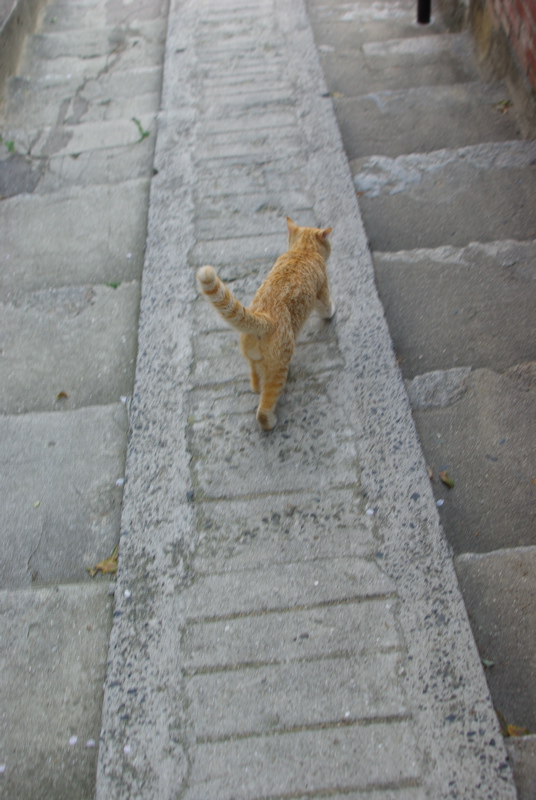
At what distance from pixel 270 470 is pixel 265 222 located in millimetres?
1957

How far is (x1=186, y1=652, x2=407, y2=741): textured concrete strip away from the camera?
2209 millimetres

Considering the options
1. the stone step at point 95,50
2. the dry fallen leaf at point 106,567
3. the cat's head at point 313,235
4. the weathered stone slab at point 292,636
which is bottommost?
the weathered stone slab at point 292,636

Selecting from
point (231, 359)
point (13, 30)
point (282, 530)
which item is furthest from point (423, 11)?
point (282, 530)

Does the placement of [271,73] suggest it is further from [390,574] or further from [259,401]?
[390,574]

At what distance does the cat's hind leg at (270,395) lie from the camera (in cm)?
291

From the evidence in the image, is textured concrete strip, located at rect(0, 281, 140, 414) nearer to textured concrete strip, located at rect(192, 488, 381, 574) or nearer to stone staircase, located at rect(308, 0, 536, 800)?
textured concrete strip, located at rect(192, 488, 381, 574)

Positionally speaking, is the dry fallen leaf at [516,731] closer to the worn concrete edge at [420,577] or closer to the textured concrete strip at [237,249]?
the worn concrete edge at [420,577]

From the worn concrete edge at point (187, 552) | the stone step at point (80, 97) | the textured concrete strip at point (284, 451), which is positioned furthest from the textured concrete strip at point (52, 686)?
the stone step at point (80, 97)

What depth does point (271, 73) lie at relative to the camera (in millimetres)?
5387

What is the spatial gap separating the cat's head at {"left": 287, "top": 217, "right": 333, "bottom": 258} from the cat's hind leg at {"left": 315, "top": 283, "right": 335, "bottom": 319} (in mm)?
249

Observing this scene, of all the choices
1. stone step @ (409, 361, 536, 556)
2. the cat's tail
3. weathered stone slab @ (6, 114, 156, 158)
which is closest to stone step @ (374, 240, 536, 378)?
stone step @ (409, 361, 536, 556)

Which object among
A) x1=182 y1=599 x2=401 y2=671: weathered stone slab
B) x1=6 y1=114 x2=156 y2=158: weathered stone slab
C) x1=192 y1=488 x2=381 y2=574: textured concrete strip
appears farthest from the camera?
x1=6 y1=114 x2=156 y2=158: weathered stone slab

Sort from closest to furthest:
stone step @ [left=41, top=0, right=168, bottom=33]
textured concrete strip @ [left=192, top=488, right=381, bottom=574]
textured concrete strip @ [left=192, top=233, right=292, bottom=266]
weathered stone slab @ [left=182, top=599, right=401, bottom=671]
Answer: weathered stone slab @ [left=182, top=599, right=401, bottom=671] < textured concrete strip @ [left=192, top=488, right=381, bottom=574] < textured concrete strip @ [left=192, top=233, right=292, bottom=266] < stone step @ [left=41, top=0, right=168, bottom=33]

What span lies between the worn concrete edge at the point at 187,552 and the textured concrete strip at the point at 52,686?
4.5 inches
